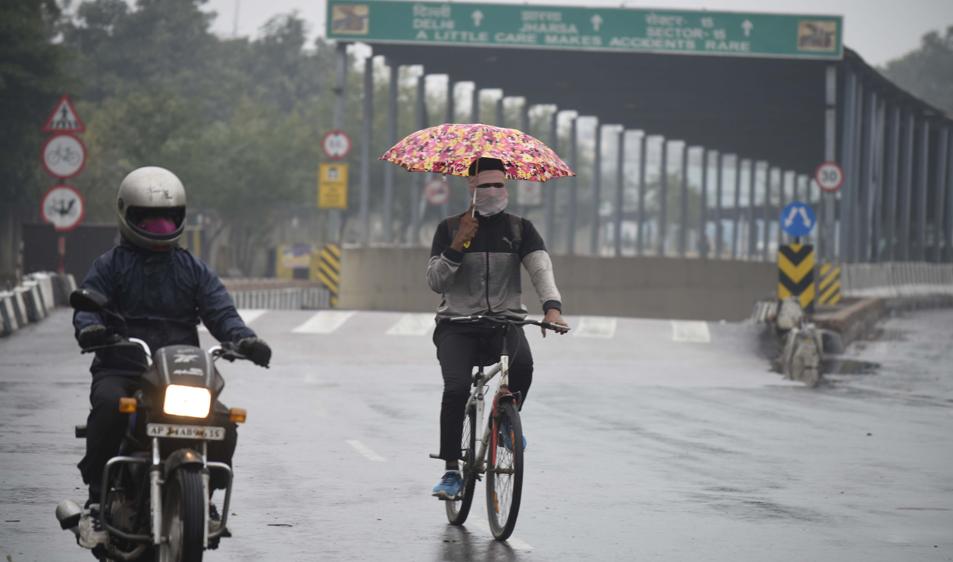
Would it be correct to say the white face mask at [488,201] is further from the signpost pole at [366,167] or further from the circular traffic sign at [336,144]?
the signpost pole at [366,167]

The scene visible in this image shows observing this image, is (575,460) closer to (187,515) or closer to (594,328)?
(187,515)

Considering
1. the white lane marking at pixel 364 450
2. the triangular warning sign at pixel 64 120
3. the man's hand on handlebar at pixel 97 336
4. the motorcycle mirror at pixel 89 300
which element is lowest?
the white lane marking at pixel 364 450

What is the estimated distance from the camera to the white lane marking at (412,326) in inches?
1038

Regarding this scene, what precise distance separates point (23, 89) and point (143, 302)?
1945 inches

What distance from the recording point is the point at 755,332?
28.0m

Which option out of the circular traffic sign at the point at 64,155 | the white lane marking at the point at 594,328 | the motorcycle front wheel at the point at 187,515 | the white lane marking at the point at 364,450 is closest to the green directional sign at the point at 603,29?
the white lane marking at the point at 594,328

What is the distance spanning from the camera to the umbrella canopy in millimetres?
9602

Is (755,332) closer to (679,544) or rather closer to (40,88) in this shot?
(679,544)

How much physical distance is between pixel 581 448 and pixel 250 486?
3359 mm

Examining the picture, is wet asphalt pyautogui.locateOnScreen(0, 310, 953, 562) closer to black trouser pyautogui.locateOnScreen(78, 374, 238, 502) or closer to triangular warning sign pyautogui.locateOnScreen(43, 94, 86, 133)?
black trouser pyautogui.locateOnScreen(78, 374, 238, 502)

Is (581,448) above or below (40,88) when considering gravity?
below

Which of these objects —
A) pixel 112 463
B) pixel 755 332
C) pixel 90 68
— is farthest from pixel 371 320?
pixel 90 68

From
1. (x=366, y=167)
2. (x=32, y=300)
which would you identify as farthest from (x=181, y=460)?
(x=366, y=167)

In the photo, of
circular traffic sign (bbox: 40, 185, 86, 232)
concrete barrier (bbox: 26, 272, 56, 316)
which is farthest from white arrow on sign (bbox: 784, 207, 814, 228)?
concrete barrier (bbox: 26, 272, 56, 316)
